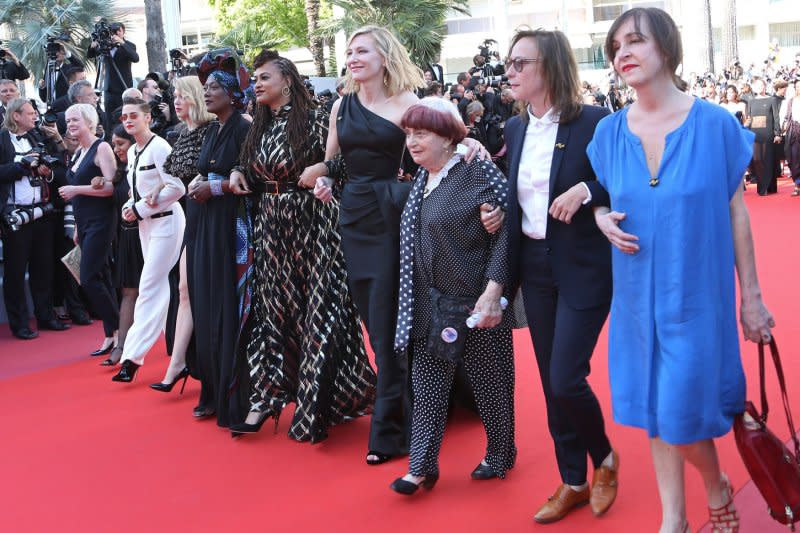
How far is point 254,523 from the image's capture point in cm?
415

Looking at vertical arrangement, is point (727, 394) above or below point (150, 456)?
above

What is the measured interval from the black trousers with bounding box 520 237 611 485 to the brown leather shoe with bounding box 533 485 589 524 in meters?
0.04

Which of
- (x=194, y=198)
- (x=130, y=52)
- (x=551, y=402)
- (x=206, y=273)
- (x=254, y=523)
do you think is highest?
(x=130, y=52)

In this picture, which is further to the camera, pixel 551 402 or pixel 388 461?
pixel 388 461

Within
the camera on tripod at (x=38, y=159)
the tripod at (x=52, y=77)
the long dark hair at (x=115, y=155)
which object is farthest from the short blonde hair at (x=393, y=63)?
the tripod at (x=52, y=77)

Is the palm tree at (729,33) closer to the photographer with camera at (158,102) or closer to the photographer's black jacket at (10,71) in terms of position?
the photographer with camera at (158,102)

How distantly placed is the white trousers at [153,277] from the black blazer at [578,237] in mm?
3654

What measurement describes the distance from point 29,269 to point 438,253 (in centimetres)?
621

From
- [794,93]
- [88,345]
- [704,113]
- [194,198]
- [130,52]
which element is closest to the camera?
[704,113]

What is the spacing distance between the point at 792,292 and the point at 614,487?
467cm

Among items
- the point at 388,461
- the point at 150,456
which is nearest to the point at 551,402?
the point at 388,461

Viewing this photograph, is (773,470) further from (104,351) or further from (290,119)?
(104,351)

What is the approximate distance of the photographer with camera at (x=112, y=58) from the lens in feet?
37.2

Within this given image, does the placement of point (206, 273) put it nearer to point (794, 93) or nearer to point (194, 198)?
point (194, 198)
